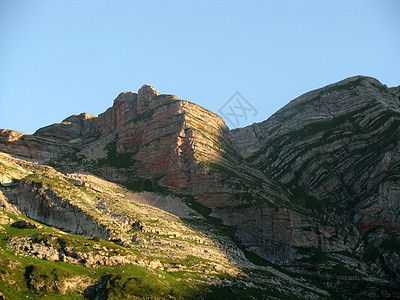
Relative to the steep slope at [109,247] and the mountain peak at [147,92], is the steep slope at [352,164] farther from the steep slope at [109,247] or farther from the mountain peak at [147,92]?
the mountain peak at [147,92]

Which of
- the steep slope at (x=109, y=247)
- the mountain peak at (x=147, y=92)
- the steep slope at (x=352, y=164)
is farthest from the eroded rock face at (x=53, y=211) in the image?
the mountain peak at (x=147, y=92)

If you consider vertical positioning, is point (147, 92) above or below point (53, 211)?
above

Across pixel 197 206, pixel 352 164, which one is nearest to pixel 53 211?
pixel 197 206

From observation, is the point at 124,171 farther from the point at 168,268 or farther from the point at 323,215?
the point at 168,268

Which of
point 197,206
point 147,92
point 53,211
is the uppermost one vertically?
point 147,92

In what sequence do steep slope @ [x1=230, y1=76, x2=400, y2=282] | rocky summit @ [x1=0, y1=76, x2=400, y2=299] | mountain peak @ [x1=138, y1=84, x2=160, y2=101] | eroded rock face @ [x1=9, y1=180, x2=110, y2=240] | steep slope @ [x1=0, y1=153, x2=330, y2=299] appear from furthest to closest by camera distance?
mountain peak @ [x1=138, y1=84, x2=160, y2=101] < steep slope @ [x1=230, y1=76, x2=400, y2=282] < eroded rock face @ [x1=9, y1=180, x2=110, y2=240] < rocky summit @ [x1=0, y1=76, x2=400, y2=299] < steep slope @ [x1=0, y1=153, x2=330, y2=299]

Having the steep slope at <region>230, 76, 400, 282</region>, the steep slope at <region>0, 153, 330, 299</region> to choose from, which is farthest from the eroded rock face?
the steep slope at <region>230, 76, 400, 282</region>

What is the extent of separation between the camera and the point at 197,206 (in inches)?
4695

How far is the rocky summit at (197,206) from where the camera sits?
6806 centimetres

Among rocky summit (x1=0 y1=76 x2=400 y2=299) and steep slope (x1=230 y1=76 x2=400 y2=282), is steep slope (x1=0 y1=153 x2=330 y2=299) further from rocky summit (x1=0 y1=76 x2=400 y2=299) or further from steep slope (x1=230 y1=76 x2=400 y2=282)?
steep slope (x1=230 y1=76 x2=400 y2=282)

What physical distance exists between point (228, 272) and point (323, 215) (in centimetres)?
6008

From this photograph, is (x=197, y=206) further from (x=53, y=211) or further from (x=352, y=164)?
(x=352, y=164)

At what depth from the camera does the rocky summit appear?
223 ft

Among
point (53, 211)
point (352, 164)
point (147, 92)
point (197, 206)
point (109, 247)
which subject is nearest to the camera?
point (109, 247)
